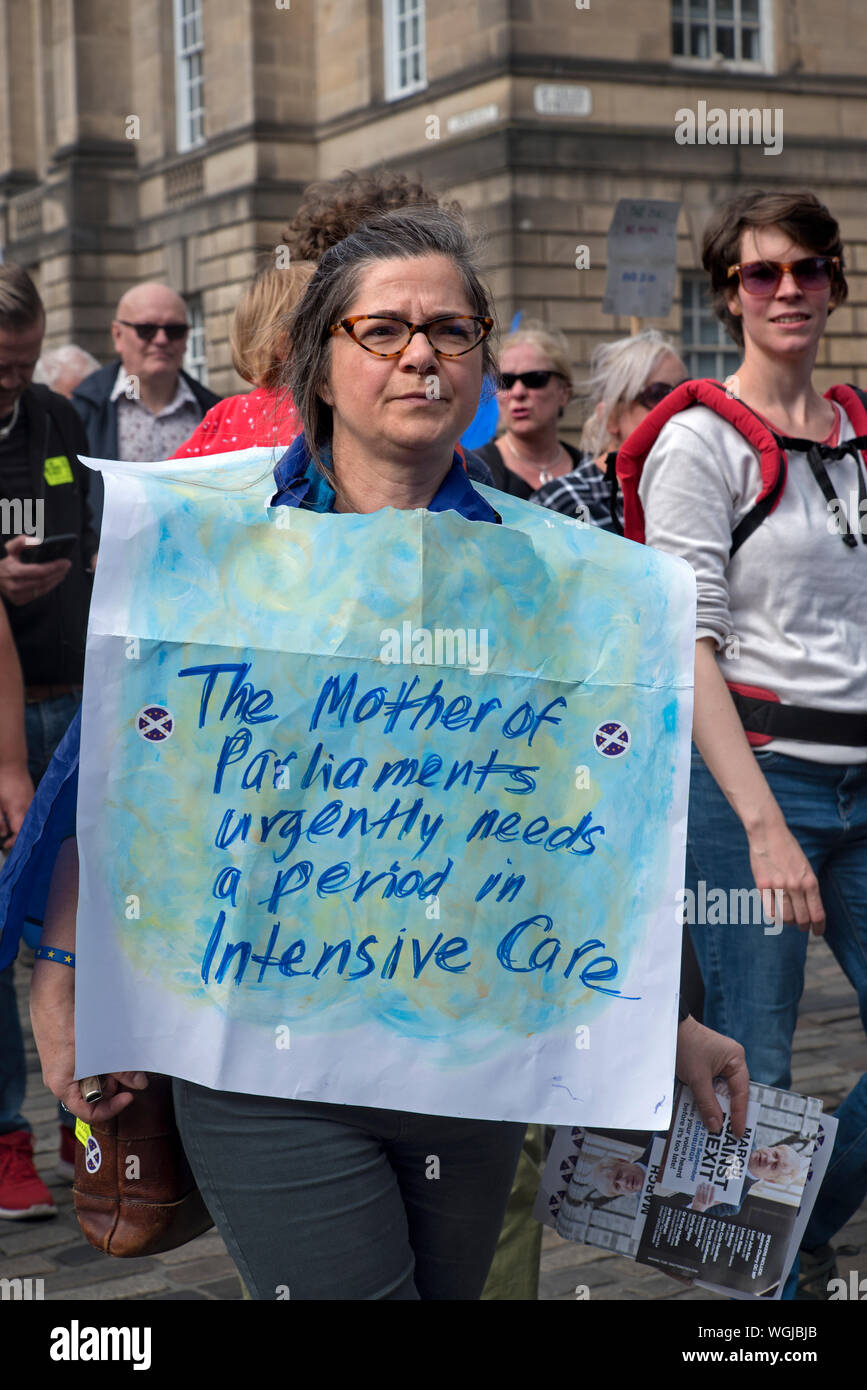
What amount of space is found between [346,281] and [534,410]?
14.3 feet

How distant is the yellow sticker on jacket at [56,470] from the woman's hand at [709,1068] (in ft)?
9.86

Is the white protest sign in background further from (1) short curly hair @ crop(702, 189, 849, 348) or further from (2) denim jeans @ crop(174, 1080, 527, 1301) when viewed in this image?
(2) denim jeans @ crop(174, 1080, 527, 1301)

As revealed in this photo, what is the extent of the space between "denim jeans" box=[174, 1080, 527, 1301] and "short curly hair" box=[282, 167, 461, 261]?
62.4 inches

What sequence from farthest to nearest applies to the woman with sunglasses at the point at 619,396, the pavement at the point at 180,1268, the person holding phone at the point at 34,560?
the woman with sunglasses at the point at 619,396
the person holding phone at the point at 34,560
the pavement at the point at 180,1268

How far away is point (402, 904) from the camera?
202 centimetres

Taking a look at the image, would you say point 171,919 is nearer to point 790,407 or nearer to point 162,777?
point 162,777

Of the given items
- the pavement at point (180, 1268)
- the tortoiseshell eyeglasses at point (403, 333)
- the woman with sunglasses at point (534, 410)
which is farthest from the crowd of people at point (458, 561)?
the woman with sunglasses at point (534, 410)

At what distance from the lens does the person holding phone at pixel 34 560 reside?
450 centimetres

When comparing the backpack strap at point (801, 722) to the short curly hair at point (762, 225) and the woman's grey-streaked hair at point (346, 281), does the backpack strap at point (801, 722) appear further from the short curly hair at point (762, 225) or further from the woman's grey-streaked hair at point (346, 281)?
the woman's grey-streaked hair at point (346, 281)

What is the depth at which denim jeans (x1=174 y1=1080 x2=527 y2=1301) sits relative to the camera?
6.63ft

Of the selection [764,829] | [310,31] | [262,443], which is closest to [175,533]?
[262,443]

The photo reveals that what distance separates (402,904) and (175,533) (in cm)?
52

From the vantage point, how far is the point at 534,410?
644 cm

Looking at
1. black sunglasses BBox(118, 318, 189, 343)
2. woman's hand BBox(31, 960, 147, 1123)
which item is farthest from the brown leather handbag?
black sunglasses BBox(118, 318, 189, 343)
